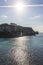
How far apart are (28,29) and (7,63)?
311 feet

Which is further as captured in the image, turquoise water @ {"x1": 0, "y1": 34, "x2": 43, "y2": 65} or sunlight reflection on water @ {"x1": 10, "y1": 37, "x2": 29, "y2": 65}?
sunlight reflection on water @ {"x1": 10, "y1": 37, "x2": 29, "y2": 65}

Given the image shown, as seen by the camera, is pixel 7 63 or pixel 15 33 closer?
pixel 7 63

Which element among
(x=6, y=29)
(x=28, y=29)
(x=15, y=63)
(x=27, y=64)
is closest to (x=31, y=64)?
(x=27, y=64)

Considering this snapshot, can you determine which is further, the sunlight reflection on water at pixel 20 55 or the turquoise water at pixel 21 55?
the sunlight reflection on water at pixel 20 55

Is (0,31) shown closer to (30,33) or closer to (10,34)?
(10,34)

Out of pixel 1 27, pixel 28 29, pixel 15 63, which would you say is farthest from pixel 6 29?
pixel 15 63

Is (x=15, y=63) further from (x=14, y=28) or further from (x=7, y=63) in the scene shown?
(x=14, y=28)

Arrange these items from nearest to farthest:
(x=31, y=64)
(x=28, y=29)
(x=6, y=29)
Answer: (x=31, y=64) < (x=6, y=29) < (x=28, y=29)

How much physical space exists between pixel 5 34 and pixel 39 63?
238ft

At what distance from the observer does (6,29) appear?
94938mm

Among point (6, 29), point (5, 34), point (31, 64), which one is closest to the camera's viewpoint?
point (31, 64)

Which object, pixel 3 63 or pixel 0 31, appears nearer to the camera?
pixel 3 63

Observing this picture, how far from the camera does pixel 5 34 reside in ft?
289

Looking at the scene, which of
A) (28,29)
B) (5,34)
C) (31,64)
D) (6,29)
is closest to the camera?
Answer: (31,64)
